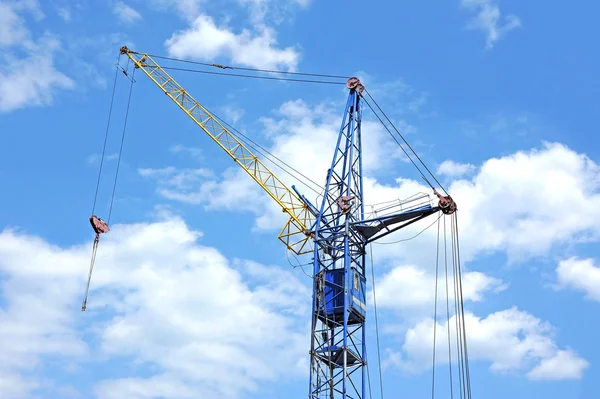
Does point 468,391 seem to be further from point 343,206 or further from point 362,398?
point 343,206

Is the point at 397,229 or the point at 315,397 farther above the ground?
the point at 397,229

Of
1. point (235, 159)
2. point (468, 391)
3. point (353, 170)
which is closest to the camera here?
point (468, 391)

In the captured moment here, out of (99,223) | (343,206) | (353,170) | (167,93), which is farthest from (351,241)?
(167,93)

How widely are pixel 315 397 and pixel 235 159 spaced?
25570mm

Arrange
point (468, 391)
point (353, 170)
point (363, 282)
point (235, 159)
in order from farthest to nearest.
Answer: point (235, 159)
point (353, 170)
point (363, 282)
point (468, 391)

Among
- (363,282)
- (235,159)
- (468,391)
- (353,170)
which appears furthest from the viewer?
(235,159)

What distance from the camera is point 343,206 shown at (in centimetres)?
6475

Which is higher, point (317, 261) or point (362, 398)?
point (317, 261)

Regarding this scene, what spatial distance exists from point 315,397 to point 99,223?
73.3 ft

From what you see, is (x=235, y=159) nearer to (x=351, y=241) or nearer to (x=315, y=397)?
(x=351, y=241)

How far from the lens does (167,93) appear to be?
250 feet

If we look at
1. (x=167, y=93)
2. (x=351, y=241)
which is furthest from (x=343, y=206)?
(x=167, y=93)

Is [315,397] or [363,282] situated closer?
[315,397]

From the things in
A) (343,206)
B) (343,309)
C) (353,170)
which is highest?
(353,170)
